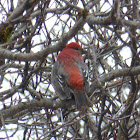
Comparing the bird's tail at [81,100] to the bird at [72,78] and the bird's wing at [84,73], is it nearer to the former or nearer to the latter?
the bird at [72,78]

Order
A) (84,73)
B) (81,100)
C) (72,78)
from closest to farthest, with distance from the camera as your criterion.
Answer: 1. (81,100)
2. (72,78)
3. (84,73)

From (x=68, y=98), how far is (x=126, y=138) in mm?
1330

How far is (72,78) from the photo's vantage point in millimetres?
5816

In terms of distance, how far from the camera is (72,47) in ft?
22.2

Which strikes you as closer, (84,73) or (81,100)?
(81,100)

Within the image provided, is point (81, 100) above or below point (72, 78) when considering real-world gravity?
below

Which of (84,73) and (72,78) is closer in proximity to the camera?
(72,78)

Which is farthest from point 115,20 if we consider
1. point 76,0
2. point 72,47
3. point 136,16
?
point 72,47

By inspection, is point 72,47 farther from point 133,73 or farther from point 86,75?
point 133,73

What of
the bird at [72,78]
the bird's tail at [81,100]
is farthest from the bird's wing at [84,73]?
the bird's tail at [81,100]

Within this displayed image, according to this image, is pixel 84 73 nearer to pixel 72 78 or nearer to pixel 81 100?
pixel 72 78

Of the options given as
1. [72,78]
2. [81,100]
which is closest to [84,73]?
[72,78]

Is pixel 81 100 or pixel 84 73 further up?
pixel 84 73

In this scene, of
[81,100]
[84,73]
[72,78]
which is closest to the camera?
[81,100]
